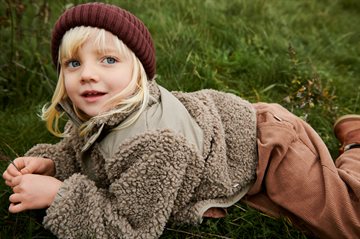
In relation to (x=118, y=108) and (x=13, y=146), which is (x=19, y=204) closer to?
(x=118, y=108)

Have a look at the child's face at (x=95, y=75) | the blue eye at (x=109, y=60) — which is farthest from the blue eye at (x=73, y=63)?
the blue eye at (x=109, y=60)

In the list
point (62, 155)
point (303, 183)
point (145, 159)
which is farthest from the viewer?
point (62, 155)

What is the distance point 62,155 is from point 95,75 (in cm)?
60

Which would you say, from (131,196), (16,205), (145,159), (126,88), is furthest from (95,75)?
(16,205)

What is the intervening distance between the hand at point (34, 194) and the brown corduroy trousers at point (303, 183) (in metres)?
0.98

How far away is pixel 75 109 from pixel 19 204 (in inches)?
19.8

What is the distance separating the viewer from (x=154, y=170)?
6.16 ft

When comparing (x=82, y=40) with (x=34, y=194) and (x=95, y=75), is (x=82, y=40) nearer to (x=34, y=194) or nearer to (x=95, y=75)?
(x=95, y=75)

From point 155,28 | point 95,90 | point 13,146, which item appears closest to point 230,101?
point 95,90

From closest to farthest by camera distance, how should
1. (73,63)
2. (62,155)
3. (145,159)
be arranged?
(145,159) < (73,63) < (62,155)

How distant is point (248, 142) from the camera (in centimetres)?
221

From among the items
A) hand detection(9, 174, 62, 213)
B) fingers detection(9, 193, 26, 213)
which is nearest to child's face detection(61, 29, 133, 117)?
hand detection(9, 174, 62, 213)

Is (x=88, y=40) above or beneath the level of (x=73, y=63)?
above

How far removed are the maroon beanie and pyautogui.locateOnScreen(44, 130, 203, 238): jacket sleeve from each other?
1.39 ft
